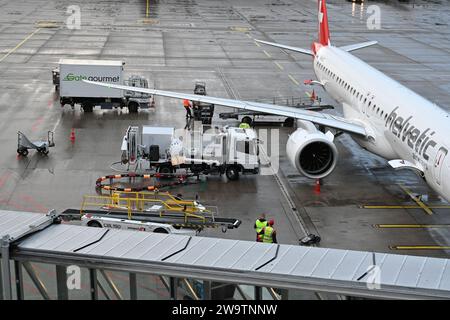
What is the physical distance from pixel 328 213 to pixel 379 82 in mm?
9348

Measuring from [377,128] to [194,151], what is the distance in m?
8.78

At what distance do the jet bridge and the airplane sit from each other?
1325 centimetres

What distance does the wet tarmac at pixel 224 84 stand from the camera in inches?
1158

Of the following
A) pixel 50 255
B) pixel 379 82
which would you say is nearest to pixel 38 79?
pixel 379 82

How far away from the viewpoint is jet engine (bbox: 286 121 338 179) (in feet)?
101

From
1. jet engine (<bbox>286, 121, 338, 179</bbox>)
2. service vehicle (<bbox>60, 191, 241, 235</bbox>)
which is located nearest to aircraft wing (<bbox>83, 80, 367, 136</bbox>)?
jet engine (<bbox>286, 121, 338, 179</bbox>)

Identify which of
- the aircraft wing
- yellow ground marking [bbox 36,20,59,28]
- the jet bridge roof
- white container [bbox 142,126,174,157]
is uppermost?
the jet bridge roof

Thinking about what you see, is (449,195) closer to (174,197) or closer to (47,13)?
(174,197)

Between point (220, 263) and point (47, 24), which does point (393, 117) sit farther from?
point (47, 24)

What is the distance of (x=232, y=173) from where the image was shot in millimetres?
33062

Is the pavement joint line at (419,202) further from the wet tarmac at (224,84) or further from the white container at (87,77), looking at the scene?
the white container at (87,77)

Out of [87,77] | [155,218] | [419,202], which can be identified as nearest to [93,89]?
[87,77]

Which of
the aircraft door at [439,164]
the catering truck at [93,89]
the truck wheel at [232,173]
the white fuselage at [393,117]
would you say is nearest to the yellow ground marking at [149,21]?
the catering truck at [93,89]

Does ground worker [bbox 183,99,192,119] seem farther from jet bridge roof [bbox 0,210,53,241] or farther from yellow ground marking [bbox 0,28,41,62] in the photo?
jet bridge roof [bbox 0,210,53,241]
